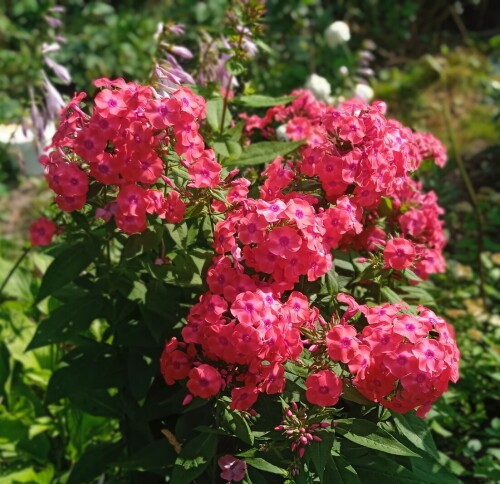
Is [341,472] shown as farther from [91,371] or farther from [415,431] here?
[91,371]

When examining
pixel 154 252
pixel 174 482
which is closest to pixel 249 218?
pixel 154 252

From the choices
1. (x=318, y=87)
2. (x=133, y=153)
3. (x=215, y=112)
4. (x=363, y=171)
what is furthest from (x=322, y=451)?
(x=318, y=87)

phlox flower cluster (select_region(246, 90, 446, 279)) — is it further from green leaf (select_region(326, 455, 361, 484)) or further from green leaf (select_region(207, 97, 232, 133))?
green leaf (select_region(326, 455, 361, 484))

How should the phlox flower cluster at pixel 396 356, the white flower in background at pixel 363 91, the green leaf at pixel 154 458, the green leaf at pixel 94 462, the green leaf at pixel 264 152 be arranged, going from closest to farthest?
the phlox flower cluster at pixel 396 356, the green leaf at pixel 154 458, the green leaf at pixel 264 152, the green leaf at pixel 94 462, the white flower in background at pixel 363 91

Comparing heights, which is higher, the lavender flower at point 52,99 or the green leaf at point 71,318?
the lavender flower at point 52,99

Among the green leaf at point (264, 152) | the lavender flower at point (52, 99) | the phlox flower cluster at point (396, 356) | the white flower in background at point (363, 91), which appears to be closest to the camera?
the phlox flower cluster at point (396, 356)

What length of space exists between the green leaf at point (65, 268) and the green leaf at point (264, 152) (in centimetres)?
45

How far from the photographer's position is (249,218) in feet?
5.55

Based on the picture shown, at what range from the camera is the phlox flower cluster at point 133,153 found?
5.63ft

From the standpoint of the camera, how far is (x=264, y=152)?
2189 mm

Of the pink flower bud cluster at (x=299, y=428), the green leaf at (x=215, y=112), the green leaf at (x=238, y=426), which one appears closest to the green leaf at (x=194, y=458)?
A: the green leaf at (x=238, y=426)

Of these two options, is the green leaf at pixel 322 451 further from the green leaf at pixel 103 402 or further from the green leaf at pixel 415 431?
the green leaf at pixel 103 402

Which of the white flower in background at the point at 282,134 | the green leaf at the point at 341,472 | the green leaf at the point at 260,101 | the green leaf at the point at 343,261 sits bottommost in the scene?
the green leaf at the point at 341,472

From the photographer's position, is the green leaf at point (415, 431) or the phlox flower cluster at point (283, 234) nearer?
the phlox flower cluster at point (283, 234)
